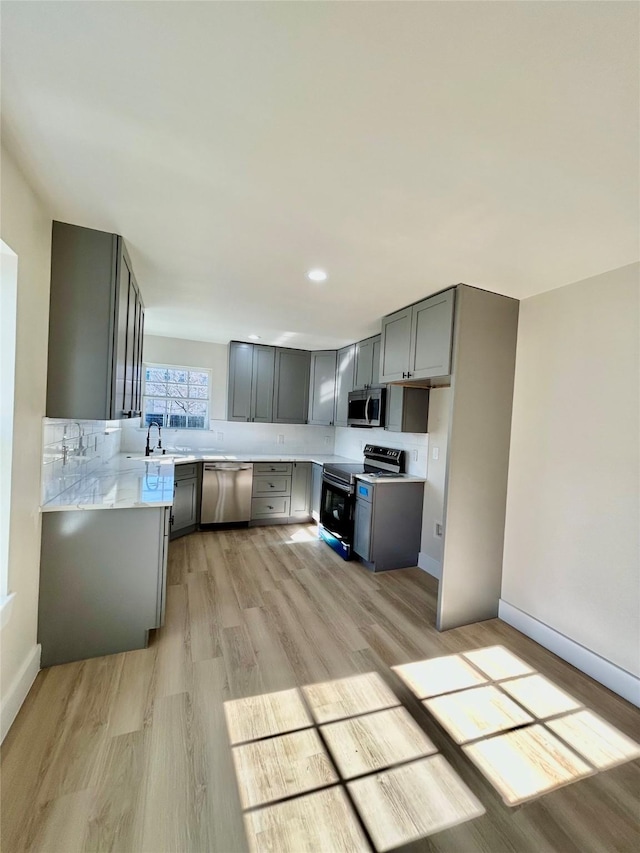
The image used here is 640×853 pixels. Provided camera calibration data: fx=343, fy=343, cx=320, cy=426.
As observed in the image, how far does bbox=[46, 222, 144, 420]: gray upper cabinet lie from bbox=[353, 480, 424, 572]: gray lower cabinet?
240 centimetres

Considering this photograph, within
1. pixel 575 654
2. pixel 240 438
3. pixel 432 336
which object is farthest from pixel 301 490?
pixel 575 654

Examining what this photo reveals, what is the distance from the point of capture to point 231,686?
1866 millimetres

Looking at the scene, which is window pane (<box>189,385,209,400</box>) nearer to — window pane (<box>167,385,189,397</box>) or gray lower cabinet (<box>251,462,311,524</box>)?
window pane (<box>167,385,189,397</box>)

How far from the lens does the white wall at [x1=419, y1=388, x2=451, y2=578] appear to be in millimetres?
3342

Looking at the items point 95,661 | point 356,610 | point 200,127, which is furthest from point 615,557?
point 95,661

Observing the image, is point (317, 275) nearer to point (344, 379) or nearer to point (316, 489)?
point (344, 379)

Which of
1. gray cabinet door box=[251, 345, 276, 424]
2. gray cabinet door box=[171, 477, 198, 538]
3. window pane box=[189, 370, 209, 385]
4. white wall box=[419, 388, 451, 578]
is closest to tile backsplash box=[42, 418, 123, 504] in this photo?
gray cabinet door box=[171, 477, 198, 538]

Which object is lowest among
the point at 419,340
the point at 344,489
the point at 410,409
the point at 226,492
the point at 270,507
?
the point at 270,507

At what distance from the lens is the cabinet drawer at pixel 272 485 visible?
448cm

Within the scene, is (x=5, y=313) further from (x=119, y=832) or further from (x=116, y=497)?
(x=119, y=832)

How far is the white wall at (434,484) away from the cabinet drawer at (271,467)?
1876 millimetres

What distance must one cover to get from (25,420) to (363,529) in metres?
2.82

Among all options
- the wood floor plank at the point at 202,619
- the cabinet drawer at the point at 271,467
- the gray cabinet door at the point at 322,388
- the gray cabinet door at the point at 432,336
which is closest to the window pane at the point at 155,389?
the cabinet drawer at the point at 271,467

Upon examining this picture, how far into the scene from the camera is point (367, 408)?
12.9ft
